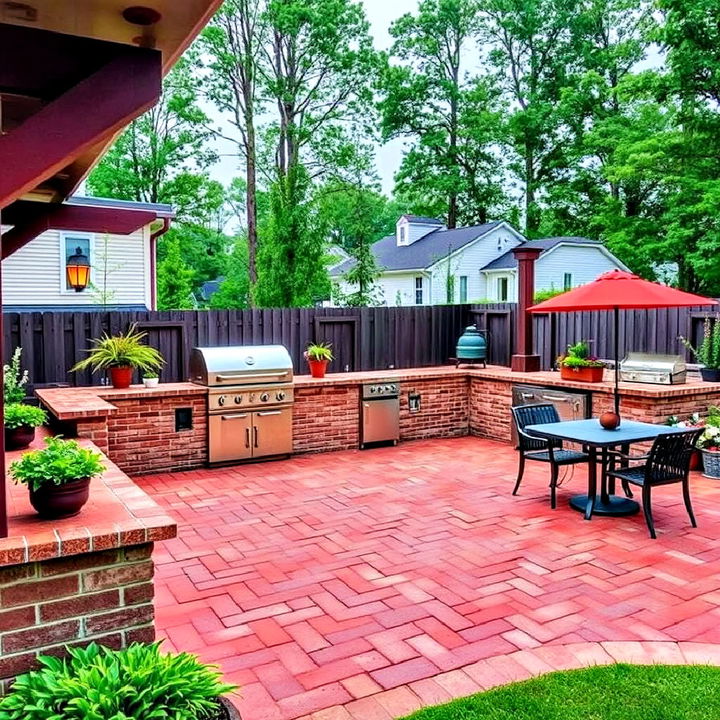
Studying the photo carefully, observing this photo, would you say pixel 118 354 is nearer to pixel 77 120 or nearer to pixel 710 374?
pixel 77 120

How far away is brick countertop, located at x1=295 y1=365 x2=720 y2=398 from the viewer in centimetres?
684

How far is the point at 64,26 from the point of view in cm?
222

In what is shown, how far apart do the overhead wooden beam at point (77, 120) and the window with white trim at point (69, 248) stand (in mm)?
10679

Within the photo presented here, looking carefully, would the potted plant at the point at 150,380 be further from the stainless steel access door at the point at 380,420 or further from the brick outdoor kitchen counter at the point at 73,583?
the brick outdoor kitchen counter at the point at 73,583

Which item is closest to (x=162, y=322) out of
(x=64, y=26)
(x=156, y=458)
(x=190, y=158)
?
(x=156, y=458)

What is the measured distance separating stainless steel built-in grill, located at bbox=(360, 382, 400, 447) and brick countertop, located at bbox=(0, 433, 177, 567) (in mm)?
5120

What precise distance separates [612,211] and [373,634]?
18779 mm

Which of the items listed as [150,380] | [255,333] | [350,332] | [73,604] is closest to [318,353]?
[255,333]

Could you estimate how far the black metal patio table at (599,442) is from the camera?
5090 mm

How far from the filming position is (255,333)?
8.22m

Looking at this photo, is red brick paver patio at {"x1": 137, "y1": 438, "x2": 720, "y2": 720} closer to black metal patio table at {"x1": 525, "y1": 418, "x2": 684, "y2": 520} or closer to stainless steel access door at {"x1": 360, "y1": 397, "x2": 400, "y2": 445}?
black metal patio table at {"x1": 525, "y1": 418, "x2": 684, "y2": 520}

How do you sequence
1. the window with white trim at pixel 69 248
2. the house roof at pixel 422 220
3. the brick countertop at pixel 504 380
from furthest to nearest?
the house roof at pixel 422 220 < the window with white trim at pixel 69 248 < the brick countertop at pixel 504 380

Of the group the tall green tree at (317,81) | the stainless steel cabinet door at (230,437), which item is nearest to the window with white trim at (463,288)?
the tall green tree at (317,81)

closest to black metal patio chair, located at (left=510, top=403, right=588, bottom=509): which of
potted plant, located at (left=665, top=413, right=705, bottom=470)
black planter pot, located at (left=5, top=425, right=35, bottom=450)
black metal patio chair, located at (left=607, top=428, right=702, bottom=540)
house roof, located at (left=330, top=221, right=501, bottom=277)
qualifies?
black metal patio chair, located at (left=607, top=428, right=702, bottom=540)
